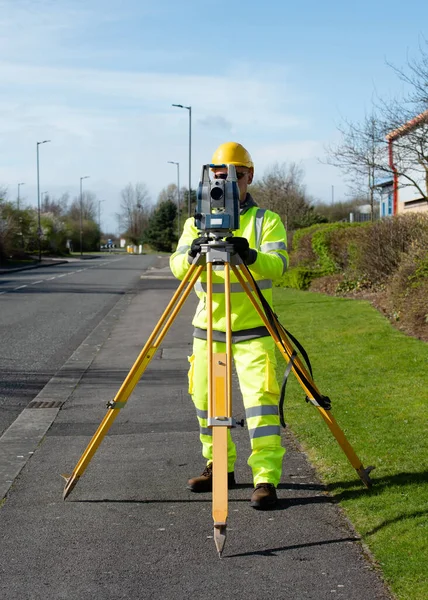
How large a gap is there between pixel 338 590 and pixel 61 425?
4.16 meters

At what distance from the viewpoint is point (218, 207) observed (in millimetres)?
4531

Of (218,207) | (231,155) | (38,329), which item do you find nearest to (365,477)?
(218,207)

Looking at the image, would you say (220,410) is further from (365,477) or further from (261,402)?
(365,477)

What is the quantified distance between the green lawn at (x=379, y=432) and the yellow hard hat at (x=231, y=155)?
6.56 feet

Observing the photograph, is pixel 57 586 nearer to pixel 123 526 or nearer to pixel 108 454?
pixel 123 526

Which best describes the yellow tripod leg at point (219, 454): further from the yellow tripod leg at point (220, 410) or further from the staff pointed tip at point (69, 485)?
the staff pointed tip at point (69, 485)

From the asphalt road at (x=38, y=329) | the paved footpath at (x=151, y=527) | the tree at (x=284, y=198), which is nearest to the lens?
the paved footpath at (x=151, y=527)

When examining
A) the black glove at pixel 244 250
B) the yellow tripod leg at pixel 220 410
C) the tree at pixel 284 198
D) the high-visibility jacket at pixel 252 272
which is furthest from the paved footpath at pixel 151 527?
the tree at pixel 284 198

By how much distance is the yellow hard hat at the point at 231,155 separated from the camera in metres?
5.17

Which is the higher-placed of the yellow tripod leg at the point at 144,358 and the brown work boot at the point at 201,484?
the yellow tripod leg at the point at 144,358

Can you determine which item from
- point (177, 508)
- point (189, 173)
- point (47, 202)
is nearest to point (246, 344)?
point (177, 508)

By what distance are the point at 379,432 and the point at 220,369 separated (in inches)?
98.1

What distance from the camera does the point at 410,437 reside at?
6.45m

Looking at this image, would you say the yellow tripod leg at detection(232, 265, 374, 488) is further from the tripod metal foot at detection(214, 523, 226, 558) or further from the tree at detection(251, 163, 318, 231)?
the tree at detection(251, 163, 318, 231)
